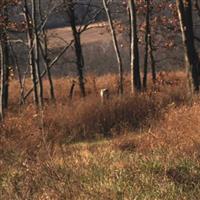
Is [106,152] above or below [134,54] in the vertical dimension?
below

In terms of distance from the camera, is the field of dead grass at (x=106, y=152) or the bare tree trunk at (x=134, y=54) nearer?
the field of dead grass at (x=106, y=152)

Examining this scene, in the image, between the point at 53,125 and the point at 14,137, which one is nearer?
the point at 14,137

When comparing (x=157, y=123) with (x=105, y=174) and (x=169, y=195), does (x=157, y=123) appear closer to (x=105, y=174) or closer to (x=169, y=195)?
(x=105, y=174)

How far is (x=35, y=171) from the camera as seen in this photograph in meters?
8.31

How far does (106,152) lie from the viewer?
10.4 meters

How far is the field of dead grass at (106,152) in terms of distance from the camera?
287 inches

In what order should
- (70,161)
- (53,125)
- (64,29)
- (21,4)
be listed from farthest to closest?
(64,29)
(21,4)
(53,125)
(70,161)

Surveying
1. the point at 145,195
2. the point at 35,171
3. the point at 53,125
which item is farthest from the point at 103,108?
the point at 145,195

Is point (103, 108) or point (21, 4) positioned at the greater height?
point (21, 4)

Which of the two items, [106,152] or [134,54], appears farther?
[134,54]

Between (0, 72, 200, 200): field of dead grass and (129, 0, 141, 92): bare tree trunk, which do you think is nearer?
(0, 72, 200, 200): field of dead grass

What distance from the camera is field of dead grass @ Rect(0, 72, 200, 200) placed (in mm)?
7289

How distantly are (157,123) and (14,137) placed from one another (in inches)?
119

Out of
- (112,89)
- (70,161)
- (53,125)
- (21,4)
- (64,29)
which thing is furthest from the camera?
(64,29)
